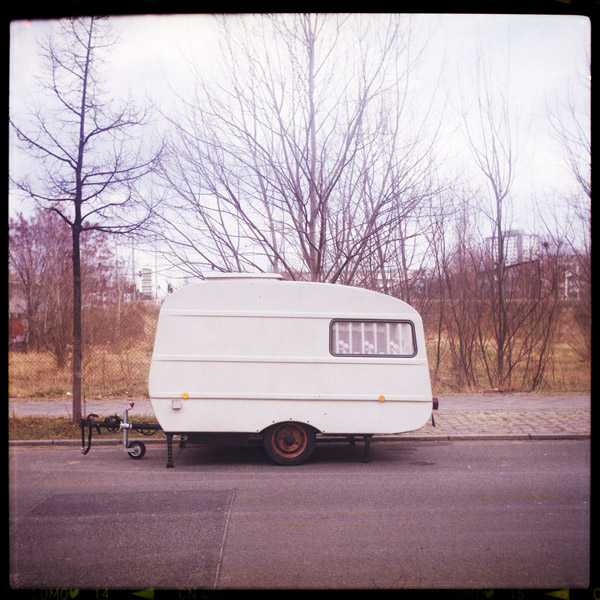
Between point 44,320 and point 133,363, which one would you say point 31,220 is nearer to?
point 44,320

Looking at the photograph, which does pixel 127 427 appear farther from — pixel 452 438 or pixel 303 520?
pixel 452 438

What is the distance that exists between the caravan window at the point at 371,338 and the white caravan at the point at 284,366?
0.01 m

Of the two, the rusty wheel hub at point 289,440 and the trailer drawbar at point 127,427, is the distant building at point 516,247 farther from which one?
the trailer drawbar at point 127,427

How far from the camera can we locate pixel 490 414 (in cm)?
1073

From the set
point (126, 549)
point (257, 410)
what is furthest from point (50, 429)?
point (126, 549)

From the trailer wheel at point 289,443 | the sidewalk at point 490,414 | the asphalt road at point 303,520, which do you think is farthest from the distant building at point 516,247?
the trailer wheel at point 289,443

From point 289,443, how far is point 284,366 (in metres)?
1.19

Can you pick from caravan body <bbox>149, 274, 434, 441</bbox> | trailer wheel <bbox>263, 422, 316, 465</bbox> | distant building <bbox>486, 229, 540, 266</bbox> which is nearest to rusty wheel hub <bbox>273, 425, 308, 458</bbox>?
trailer wheel <bbox>263, 422, 316, 465</bbox>

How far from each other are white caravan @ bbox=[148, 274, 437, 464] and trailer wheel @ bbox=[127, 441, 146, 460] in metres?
0.84

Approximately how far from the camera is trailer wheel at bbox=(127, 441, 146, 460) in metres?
7.92
